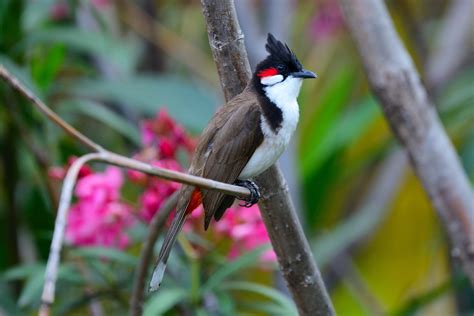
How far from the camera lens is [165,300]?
76.9 inches

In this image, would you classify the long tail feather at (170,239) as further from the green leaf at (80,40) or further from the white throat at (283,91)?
the green leaf at (80,40)

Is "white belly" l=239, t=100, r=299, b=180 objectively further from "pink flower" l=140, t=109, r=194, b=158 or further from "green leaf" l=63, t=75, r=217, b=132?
"green leaf" l=63, t=75, r=217, b=132

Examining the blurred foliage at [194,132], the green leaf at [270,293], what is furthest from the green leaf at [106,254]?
the green leaf at [270,293]

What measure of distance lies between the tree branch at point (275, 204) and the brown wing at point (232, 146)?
0.09 m

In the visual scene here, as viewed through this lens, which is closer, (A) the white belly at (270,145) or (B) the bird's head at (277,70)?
(A) the white belly at (270,145)

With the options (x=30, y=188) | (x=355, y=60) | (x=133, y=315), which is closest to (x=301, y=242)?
(x=133, y=315)

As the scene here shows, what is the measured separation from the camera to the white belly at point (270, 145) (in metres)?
1.67

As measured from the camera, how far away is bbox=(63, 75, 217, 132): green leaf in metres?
2.90

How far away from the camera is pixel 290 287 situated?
5.62 ft

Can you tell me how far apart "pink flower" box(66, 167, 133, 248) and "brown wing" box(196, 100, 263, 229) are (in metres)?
0.42

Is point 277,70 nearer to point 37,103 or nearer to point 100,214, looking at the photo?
point 100,214

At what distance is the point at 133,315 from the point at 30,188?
134 centimetres

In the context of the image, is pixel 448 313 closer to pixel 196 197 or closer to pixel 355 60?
pixel 355 60

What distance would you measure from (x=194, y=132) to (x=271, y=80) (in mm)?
1481
